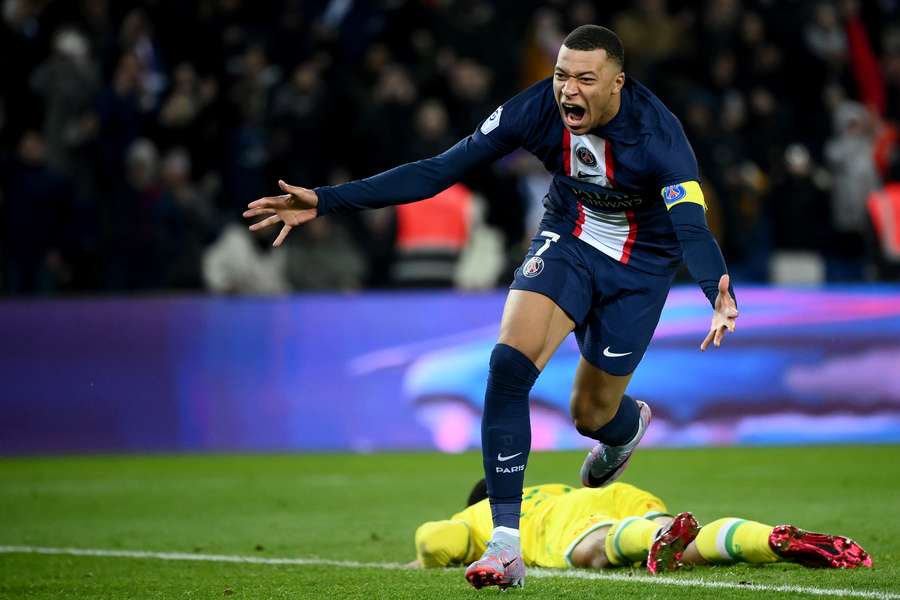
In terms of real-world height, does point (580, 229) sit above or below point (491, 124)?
below

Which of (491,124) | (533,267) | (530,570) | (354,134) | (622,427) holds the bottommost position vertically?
(530,570)

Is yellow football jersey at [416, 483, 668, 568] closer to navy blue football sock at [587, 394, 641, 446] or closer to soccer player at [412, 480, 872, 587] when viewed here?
soccer player at [412, 480, 872, 587]

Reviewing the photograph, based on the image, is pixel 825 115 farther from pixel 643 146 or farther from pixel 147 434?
pixel 643 146

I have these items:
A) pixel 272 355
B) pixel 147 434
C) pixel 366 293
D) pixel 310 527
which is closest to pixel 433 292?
pixel 366 293

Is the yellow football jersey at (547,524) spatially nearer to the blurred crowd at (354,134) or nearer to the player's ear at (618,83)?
the player's ear at (618,83)

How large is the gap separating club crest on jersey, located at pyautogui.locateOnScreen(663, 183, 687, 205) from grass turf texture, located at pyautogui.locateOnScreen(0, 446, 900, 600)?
61.8 inches

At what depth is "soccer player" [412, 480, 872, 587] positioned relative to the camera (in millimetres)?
6111

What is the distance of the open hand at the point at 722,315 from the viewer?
5.72 metres

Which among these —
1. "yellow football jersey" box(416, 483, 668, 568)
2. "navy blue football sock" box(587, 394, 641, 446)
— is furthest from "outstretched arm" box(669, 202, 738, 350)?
"navy blue football sock" box(587, 394, 641, 446)

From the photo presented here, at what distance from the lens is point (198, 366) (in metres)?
14.0

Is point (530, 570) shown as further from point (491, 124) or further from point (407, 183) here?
point (491, 124)

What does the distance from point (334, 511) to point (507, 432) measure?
153 inches

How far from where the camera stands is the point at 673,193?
247 inches

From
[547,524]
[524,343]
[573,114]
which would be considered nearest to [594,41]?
[573,114]
